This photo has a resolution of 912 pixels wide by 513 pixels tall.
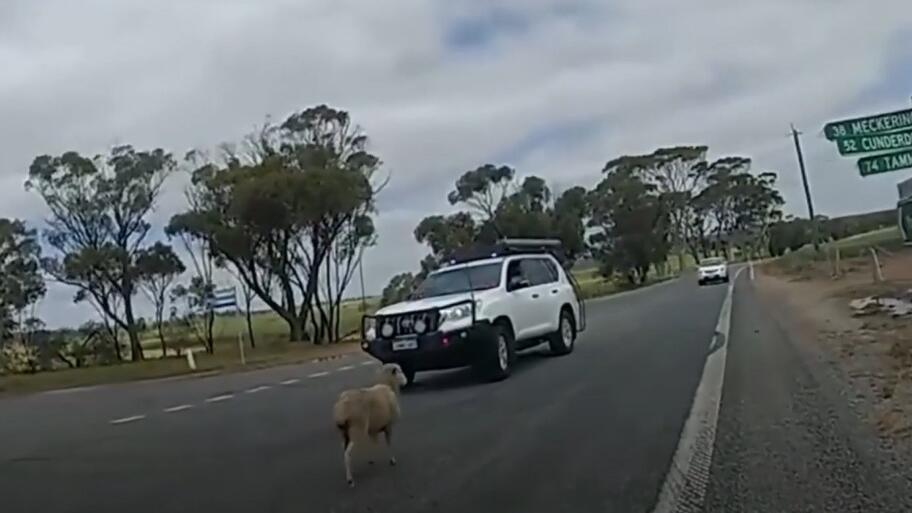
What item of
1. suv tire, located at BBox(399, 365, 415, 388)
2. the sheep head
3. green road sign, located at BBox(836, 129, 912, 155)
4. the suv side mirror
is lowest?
suv tire, located at BBox(399, 365, 415, 388)

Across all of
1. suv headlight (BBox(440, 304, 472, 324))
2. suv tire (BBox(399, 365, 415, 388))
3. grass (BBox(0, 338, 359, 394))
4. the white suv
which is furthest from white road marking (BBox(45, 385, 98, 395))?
suv headlight (BBox(440, 304, 472, 324))

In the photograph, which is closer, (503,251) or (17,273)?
(503,251)

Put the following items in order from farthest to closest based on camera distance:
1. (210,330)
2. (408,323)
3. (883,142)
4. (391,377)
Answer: (210,330), (408,323), (883,142), (391,377)

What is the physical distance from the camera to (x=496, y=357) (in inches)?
622

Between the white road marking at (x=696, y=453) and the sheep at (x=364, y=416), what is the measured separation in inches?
91.1

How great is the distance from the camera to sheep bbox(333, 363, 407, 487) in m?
8.61

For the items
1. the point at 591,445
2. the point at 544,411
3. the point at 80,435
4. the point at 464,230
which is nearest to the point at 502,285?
the point at 544,411

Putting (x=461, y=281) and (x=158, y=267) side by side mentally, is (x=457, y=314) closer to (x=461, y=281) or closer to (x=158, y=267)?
(x=461, y=281)

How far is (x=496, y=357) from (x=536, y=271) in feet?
10.8

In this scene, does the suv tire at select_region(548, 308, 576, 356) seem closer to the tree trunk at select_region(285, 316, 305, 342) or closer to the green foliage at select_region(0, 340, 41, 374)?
the tree trunk at select_region(285, 316, 305, 342)

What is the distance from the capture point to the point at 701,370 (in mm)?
14562

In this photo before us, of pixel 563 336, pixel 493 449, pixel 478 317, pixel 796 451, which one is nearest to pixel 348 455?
pixel 493 449

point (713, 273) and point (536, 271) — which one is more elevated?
point (536, 271)

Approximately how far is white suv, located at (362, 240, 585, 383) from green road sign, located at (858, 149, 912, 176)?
18.0 feet
